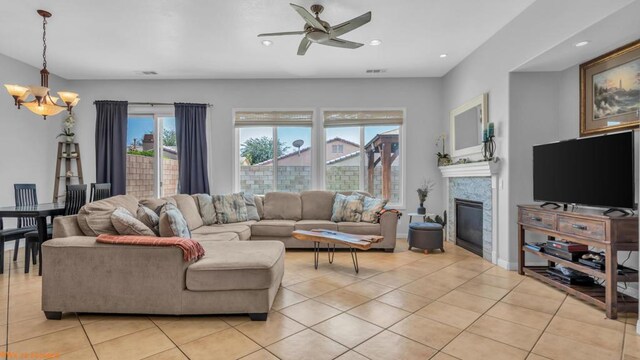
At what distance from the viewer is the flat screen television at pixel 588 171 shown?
238 centimetres

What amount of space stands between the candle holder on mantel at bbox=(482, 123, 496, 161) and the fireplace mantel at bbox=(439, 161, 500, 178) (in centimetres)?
12

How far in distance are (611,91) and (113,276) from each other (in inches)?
180

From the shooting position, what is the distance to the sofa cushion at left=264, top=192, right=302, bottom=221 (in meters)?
5.02

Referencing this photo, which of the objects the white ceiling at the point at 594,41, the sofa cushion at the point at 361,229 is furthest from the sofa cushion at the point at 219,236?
the white ceiling at the point at 594,41

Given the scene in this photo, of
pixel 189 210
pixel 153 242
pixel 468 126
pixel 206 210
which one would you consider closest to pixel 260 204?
pixel 206 210

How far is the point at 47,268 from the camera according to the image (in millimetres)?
2293

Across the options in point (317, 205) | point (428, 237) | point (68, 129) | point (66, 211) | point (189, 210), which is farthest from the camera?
point (68, 129)

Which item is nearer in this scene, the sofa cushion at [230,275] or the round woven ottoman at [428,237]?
the sofa cushion at [230,275]

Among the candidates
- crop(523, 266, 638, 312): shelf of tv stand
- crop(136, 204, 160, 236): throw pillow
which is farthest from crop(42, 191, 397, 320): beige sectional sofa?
crop(523, 266, 638, 312): shelf of tv stand

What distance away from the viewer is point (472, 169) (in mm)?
4219

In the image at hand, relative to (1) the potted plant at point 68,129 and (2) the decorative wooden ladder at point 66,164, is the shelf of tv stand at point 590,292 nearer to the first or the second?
(2) the decorative wooden ladder at point 66,164

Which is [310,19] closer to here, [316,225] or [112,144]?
[316,225]

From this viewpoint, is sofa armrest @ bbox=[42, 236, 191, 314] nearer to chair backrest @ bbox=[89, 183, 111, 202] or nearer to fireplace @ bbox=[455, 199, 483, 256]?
chair backrest @ bbox=[89, 183, 111, 202]

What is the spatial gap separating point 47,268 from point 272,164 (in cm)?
374
